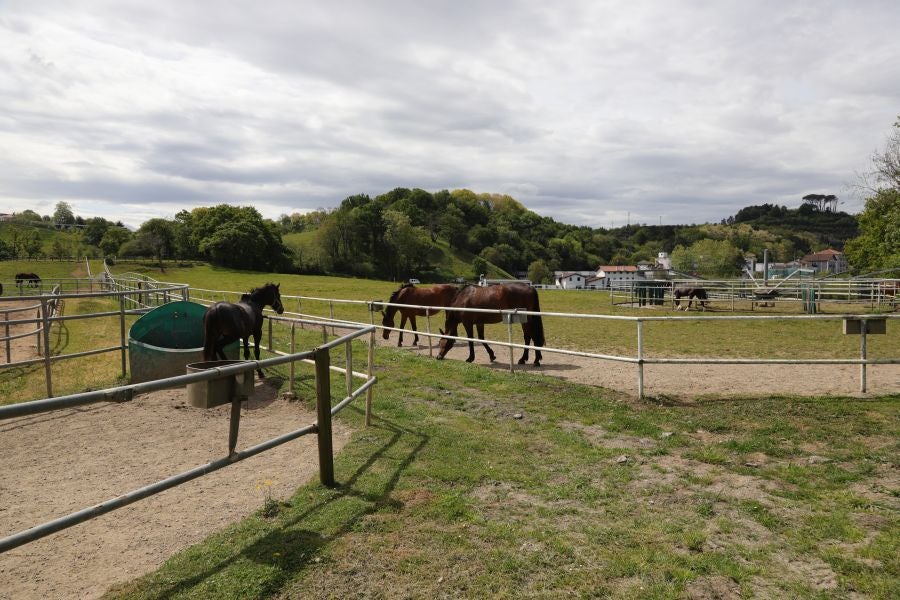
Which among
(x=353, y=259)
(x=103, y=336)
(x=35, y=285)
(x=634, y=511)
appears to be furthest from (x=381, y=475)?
(x=353, y=259)

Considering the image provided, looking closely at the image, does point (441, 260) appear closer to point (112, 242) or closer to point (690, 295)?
point (112, 242)

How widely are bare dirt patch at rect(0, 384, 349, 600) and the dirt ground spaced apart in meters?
0.01

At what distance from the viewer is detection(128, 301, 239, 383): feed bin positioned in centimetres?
773

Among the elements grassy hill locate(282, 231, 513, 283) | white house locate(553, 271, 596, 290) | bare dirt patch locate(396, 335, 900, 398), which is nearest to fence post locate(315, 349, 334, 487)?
bare dirt patch locate(396, 335, 900, 398)

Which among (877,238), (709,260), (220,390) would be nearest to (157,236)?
(220,390)

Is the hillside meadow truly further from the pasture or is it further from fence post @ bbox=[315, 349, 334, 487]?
fence post @ bbox=[315, 349, 334, 487]

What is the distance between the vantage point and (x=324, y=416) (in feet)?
13.6

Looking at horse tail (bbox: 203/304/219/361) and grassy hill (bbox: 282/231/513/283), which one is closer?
horse tail (bbox: 203/304/219/361)

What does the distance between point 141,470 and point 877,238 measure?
5130cm

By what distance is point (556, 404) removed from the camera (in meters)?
6.89

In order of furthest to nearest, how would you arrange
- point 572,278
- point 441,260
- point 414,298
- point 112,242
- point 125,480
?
point 572,278, point 441,260, point 112,242, point 414,298, point 125,480

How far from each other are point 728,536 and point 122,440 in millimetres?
6056

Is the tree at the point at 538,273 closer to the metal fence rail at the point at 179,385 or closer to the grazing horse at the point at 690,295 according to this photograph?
the grazing horse at the point at 690,295

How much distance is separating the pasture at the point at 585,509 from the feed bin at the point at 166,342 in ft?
11.1
